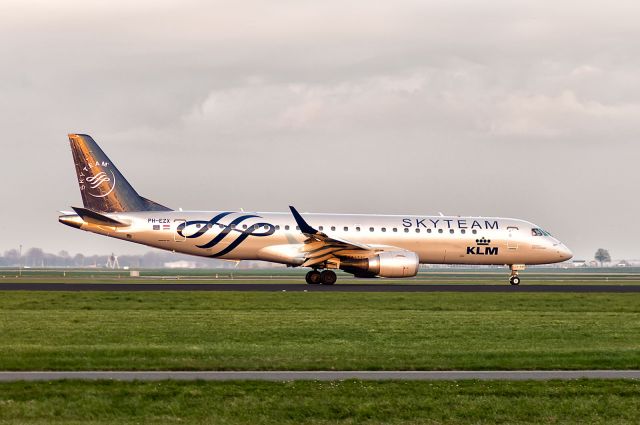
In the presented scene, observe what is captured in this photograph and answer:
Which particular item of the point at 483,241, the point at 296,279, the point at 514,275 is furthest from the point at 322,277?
the point at 296,279

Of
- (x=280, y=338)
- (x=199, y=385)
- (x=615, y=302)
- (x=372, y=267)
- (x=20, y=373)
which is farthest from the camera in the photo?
(x=372, y=267)

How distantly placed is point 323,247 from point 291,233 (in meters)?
2.09

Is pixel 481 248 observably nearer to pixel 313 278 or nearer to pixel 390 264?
pixel 390 264

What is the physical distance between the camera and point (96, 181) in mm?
51844

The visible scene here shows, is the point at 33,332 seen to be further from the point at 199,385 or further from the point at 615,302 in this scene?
the point at 615,302

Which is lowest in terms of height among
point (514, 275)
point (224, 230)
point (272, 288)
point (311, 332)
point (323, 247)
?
point (311, 332)

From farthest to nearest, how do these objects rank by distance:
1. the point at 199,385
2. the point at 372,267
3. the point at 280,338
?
the point at 372,267 → the point at 280,338 → the point at 199,385

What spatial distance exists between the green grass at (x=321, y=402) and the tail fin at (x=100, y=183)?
37.1 metres

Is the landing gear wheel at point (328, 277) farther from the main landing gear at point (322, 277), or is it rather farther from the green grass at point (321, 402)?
the green grass at point (321, 402)

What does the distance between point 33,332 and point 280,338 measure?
6.39 metres

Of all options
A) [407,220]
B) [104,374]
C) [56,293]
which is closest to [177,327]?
[104,374]

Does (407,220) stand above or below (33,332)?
above

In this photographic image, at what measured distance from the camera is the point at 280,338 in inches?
914

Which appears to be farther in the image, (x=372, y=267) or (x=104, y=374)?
(x=372, y=267)
